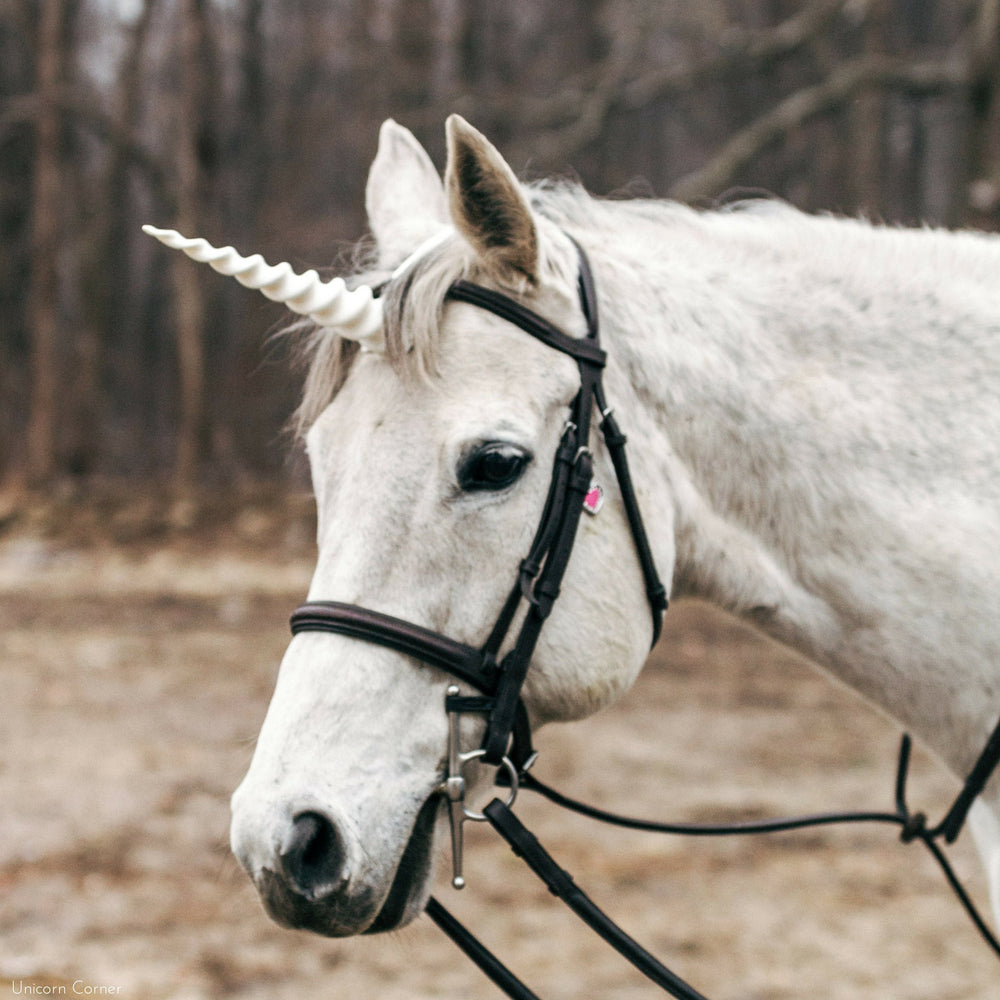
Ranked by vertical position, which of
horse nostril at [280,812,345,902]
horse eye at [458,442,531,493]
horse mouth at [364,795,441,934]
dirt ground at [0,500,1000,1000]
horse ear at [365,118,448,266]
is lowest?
dirt ground at [0,500,1000,1000]

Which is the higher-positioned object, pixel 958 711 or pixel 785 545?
pixel 785 545

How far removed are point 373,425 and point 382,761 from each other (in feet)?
1.99

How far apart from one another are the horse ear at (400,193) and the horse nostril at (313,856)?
1198mm

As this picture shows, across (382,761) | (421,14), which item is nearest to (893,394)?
(382,761)

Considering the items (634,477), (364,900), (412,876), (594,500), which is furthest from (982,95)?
(364,900)

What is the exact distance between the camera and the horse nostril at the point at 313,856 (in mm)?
1628

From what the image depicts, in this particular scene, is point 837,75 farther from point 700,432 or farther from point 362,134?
point 700,432

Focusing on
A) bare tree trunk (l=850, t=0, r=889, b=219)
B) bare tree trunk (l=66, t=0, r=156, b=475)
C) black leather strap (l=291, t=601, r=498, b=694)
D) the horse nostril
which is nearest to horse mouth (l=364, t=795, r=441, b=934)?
the horse nostril

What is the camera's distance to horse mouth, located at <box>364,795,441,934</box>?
175 centimetres

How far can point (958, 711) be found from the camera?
1.97 metres

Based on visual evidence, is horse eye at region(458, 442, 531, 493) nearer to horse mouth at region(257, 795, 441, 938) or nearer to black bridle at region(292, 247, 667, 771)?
black bridle at region(292, 247, 667, 771)

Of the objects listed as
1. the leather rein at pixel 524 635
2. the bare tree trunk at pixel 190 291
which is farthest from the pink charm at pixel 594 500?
the bare tree trunk at pixel 190 291

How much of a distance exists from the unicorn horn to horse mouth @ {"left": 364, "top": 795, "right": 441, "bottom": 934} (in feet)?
2.87

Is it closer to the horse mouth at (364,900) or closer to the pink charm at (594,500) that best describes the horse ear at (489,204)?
the pink charm at (594,500)
